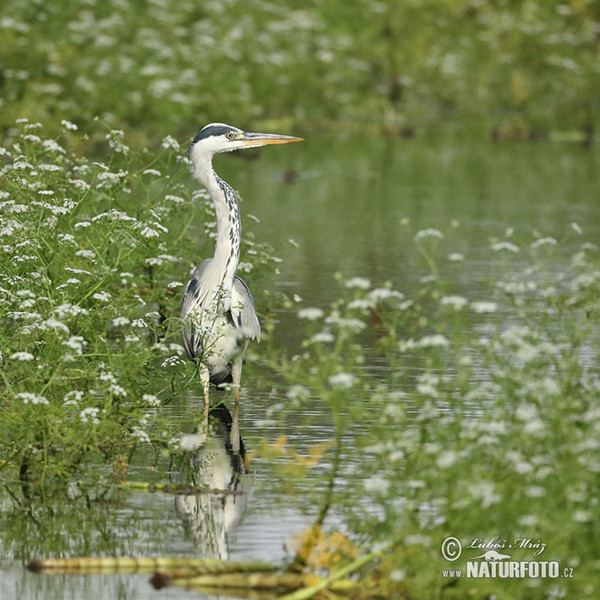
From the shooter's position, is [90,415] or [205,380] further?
[205,380]

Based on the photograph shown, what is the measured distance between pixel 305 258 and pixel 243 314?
6.62m

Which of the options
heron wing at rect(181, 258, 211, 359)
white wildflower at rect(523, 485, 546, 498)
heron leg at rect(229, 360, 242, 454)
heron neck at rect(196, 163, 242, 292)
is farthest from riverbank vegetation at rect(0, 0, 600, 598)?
heron neck at rect(196, 163, 242, 292)

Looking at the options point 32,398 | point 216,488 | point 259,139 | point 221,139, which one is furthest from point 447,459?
point 259,139

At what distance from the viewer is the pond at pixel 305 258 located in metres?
7.02

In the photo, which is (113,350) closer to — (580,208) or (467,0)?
(580,208)

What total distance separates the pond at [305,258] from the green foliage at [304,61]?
153 centimetres

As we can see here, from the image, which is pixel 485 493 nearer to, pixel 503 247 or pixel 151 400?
pixel 503 247

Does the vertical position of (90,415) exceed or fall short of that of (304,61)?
it exceeds it

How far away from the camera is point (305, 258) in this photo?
52.7 ft

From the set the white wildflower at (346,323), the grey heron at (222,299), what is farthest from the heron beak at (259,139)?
the white wildflower at (346,323)

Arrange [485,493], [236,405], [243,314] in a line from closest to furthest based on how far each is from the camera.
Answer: [485,493] < [243,314] < [236,405]

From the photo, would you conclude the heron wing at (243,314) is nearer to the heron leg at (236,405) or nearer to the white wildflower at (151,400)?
the heron leg at (236,405)

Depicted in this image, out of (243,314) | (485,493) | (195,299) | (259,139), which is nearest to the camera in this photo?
(485,493)

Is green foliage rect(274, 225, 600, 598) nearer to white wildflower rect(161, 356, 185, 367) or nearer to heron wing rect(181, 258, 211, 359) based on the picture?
white wildflower rect(161, 356, 185, 367)
